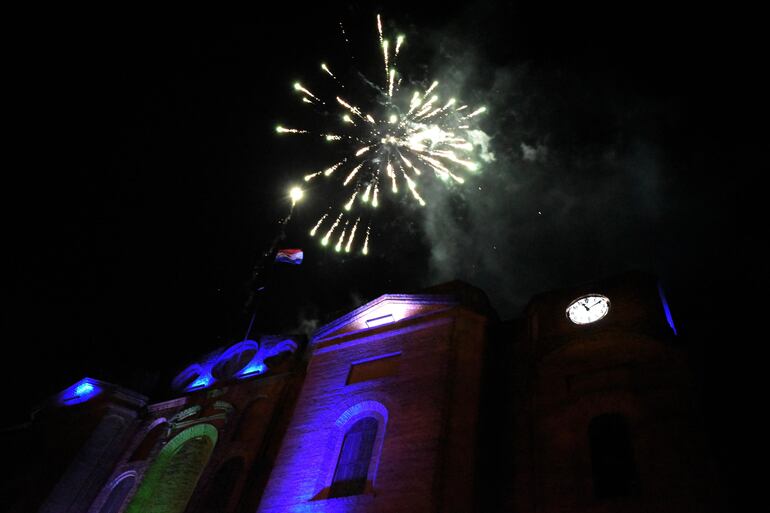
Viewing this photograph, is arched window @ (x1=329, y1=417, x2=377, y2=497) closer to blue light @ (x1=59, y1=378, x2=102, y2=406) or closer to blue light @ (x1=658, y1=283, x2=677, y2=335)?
blue light @ (x1=658, y1=283, x2=677, y2=335)

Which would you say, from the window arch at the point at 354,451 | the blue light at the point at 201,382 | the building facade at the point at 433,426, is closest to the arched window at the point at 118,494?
the building facade at the point at 433,426

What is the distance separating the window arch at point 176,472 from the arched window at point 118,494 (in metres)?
1.05

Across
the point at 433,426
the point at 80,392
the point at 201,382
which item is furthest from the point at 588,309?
the point at 80,392

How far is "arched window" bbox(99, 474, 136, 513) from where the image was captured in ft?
61.9

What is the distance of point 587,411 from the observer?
506 inches

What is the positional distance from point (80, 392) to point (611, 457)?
Answer: 1961 cm

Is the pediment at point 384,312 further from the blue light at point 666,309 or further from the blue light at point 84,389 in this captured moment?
the blue light at point 84,389

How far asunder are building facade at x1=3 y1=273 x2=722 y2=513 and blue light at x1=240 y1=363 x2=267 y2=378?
5 centimetres

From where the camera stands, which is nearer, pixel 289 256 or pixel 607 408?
pixel 607 408

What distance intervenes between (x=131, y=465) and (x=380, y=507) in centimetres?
1174

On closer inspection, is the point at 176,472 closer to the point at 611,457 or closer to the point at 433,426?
the point at 433,426

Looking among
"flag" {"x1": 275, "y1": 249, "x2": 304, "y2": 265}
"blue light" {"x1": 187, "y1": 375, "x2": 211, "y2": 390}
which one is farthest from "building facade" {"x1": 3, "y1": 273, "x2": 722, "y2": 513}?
"flag" {"x1": 275, "y1": 249, "x2": 304, "y2": 265}

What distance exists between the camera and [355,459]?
13766 mm

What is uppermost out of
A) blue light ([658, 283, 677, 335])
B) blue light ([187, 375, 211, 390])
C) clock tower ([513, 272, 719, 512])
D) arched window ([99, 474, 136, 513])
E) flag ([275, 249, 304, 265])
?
flag ([275, 249, 304, 265])
